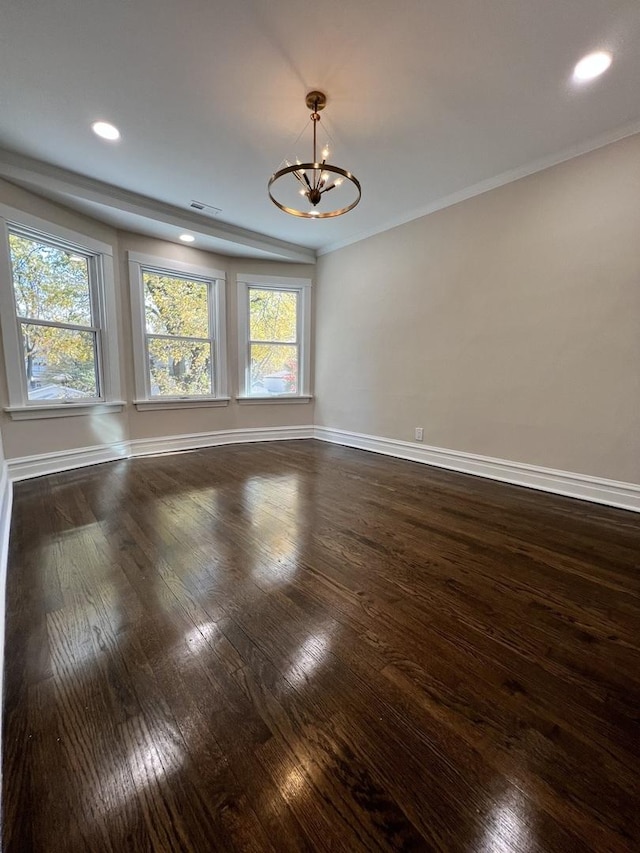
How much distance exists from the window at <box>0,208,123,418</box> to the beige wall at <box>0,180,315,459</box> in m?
0.11

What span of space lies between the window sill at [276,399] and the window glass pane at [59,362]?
1815 mm

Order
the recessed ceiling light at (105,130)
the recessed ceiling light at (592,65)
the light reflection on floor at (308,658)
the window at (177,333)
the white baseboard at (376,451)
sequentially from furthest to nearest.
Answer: the window at (177,333) → the white baseboard at (376,451) → the recessed ceiling light at (105,130) → the recessed ceiling light at (592,65) → the light reflection on floor at (308,658)

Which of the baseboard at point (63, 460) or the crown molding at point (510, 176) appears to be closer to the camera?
the crown molding at point (510, 176)

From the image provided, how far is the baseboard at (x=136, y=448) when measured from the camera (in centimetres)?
330

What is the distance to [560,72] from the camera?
2.05 meters

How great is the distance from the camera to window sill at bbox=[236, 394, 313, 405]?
16.6 ft

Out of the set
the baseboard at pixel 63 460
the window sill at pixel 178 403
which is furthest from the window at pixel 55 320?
the baseboard at pixel 63 460

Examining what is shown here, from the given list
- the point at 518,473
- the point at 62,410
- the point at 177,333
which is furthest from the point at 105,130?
the point at 518,473

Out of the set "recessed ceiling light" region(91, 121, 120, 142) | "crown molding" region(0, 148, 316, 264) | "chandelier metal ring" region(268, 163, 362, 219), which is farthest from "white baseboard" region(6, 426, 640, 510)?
"recessed ceiling light" region(91, 121, 120, 142)

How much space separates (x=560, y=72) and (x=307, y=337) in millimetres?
3649

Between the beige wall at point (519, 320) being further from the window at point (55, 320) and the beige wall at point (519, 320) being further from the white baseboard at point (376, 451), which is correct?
the window at point (55, 320)

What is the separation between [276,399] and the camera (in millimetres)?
5223

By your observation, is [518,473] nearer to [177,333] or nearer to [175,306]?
[177,333]

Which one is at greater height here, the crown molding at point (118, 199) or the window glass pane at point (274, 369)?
the crown molding at point (118, 199)
